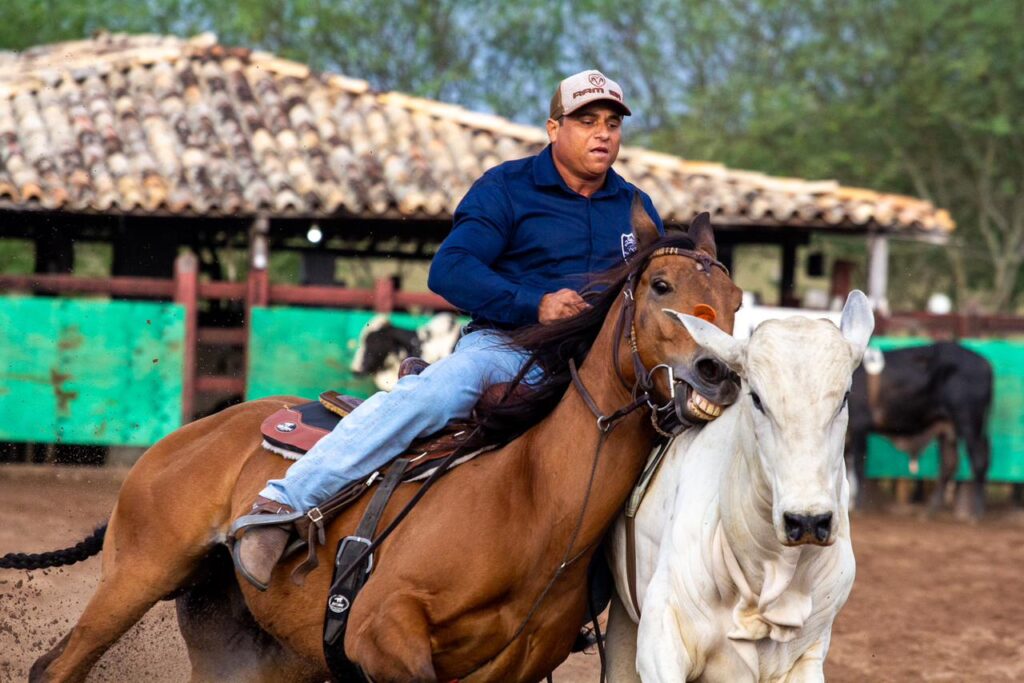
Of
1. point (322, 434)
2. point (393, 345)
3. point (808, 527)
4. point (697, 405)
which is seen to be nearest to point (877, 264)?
point (393, 345)

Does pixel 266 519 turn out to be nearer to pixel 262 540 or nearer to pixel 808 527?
pixel 262 540

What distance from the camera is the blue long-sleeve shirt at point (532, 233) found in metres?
4.36

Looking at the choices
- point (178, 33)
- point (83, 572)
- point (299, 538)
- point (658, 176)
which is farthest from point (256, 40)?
point (299, 538)

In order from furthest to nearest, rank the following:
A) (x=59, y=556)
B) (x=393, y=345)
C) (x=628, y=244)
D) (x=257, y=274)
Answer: (x=257, y=274) < (x=393, y=345) < (x=59, y=556) < (x=628, y=244)

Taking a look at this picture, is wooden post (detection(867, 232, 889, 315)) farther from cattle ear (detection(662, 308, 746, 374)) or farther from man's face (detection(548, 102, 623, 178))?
cattle ear (detection(662, 308, 746, 374))

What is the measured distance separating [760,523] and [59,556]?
2979 mm

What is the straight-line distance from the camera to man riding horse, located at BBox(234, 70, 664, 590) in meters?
4.28

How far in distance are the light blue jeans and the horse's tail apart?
3.93 ft

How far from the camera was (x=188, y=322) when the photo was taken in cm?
1296

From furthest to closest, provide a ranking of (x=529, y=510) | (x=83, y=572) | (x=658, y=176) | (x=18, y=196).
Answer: (x=658, y=176), (x=18, y=196), (x=83, y=572), (x=529, y=510)

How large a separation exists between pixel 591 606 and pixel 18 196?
11.0 meters

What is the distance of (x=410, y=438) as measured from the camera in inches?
172

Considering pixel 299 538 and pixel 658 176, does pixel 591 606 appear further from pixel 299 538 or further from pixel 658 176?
pixel 658 176

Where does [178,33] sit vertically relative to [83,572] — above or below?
above
